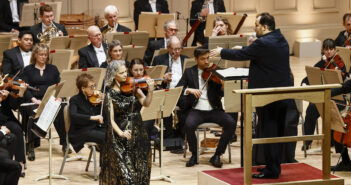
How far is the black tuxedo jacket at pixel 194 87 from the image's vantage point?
6.57m

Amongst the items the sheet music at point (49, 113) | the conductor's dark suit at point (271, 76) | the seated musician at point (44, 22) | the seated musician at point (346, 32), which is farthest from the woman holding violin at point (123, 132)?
the seated musician at point (346, 32)

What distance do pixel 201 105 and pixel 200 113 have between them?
0.29 ft

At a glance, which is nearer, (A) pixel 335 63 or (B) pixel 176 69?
(A) pixel 335 63

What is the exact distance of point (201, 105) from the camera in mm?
6562

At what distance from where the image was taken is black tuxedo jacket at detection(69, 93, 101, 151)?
602 cm

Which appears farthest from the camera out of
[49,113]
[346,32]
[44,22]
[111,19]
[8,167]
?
[346,32]

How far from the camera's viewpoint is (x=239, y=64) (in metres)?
7.33

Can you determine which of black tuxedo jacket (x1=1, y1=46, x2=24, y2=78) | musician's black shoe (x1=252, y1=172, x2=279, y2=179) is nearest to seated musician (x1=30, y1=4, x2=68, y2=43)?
black tuxedo jacket (x1=1, y1=46, x2=24, y2=78)

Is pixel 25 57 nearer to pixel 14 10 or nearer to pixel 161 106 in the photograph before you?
pixel 161 106

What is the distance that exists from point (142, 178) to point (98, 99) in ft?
4.05

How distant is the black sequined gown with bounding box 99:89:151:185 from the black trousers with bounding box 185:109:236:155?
4.25 feet

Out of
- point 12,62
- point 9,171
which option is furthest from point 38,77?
point 9,171

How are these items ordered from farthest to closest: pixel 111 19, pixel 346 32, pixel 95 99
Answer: pixel 346 32 → pixel 111 19 → pixel 95 99

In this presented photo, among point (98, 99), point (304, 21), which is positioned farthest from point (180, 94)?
point (304, 21)
